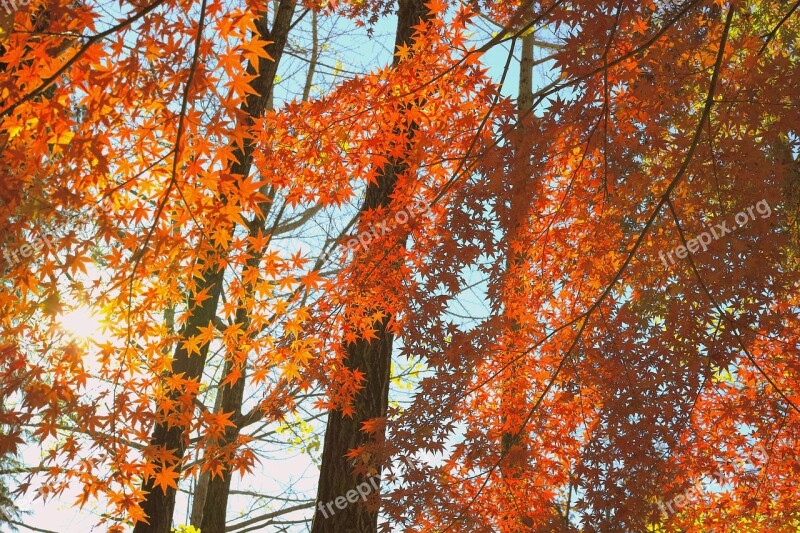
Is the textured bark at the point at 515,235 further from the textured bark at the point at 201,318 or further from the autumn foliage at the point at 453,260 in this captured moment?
the textured bark at the point at 201,318

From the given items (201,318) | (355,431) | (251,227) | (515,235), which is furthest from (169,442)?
(515,235)

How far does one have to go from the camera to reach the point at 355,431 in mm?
4418

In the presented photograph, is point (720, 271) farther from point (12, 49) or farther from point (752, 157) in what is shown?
point (12, 49)

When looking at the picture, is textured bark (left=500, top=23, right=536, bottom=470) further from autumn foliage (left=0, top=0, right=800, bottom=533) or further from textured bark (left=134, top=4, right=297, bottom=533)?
textured bark (left=134, top=4, right=297, bottom=533)

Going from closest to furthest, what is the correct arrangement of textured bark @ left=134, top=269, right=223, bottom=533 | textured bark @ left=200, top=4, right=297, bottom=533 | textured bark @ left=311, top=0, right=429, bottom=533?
textured bark @ left=311, top=0, right=429, bottom=533 → textured bark @ left=134, top=269, right=223, bottom=533 → textured bark @ left=200, top=4, right=297, bottom=533

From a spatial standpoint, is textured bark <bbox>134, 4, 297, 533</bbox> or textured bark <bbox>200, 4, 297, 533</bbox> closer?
textured bark <bbox>134, 4, 297, 533</bbox>

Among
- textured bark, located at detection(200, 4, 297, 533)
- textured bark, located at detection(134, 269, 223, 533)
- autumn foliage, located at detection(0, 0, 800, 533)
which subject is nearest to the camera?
autumn foliage, located at detection(0, 0, 800, 533)

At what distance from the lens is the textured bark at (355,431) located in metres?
4.23

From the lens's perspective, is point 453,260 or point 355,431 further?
point 355,431

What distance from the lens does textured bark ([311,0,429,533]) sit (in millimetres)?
4227

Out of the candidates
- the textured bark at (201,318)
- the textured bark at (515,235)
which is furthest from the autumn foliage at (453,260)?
the textured bark at (201,318)

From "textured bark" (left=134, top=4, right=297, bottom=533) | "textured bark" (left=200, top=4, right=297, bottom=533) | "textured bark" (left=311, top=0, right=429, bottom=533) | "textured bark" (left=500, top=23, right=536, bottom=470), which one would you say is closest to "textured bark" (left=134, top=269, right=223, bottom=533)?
"textured bark" (left=134, top=4, right=297, bottom=533)

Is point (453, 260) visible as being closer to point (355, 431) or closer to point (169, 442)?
point (355, 431)

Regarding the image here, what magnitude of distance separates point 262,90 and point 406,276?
271 cm
